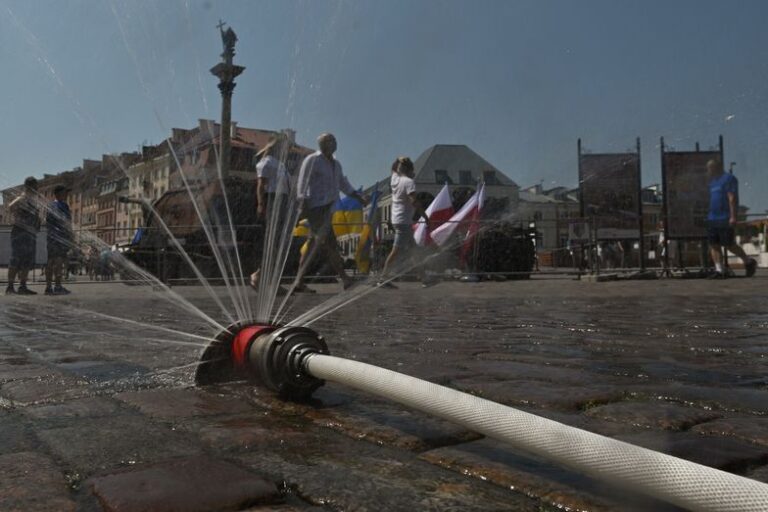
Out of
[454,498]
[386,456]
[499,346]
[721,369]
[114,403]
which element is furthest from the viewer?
[499,346]

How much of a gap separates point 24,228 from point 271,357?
9694 mm

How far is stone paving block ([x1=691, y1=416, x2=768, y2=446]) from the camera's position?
1716 mm

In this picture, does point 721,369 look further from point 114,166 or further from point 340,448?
point 114,166

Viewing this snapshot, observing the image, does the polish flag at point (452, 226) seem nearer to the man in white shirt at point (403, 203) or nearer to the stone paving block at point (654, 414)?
the man in white shirt at point (403, 203)

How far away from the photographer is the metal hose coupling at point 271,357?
84.4 inches

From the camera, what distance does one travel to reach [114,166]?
5.22 meters

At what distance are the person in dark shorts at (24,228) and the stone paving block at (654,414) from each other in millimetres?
10315

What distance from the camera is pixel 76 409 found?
2154 mm

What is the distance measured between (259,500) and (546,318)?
4.41 meters

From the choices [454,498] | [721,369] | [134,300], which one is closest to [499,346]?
[721,369]

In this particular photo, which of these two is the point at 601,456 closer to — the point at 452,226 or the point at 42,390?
the point at 42,390

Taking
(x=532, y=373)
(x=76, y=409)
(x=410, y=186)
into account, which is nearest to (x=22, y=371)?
(x=76, y=409)

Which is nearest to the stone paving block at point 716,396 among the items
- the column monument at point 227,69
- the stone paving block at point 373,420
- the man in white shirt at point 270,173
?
the stone paving block at point 373,420

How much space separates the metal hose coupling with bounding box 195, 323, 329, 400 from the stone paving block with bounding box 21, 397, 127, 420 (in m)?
0.37
